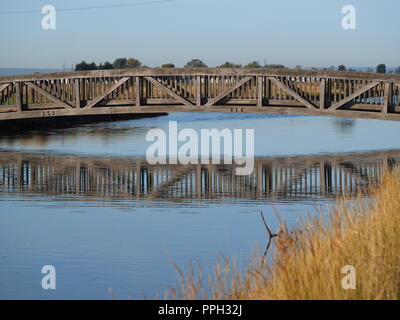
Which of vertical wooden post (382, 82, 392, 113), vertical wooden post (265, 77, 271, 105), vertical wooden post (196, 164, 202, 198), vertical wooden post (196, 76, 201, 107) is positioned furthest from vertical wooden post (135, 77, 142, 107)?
vertical wooden post (382, 82, 392, 113)

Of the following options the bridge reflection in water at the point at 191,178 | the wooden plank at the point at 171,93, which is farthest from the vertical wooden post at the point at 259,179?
the wooden plank at the point at 171,93

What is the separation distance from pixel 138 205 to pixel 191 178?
196 inches

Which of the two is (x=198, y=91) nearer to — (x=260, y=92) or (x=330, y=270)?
(x=260, y=92)

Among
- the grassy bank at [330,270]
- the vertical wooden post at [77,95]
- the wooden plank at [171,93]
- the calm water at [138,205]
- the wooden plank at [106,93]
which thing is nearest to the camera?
the grassy bank at [330,270]

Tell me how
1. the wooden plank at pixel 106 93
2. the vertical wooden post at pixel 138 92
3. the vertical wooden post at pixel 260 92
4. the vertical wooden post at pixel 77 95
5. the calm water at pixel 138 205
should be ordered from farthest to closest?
the vertical wooden post at pixel 77 95, the wooden plank at pixel 106 93, the vertical wooden post at pixel 138 92, the vertical wooden post at pixel 260 92, the calm water at pixel 138 205

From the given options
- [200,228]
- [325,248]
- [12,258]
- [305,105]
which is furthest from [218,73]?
[325,248]

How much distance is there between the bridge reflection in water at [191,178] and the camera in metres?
20.8

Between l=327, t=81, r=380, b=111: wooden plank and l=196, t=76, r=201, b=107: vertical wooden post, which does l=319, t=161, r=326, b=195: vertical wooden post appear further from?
l=196, t=76, r=201, b=107: vertical wooden post

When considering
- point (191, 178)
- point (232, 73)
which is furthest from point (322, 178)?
point (232, 73)

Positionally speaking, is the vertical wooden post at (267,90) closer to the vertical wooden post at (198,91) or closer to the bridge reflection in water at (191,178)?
the vertical wooden post at (198,91)

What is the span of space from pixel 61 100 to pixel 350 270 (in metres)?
27.2

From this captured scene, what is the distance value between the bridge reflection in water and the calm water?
29 mm

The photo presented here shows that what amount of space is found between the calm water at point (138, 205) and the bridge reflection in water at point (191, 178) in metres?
0.03
